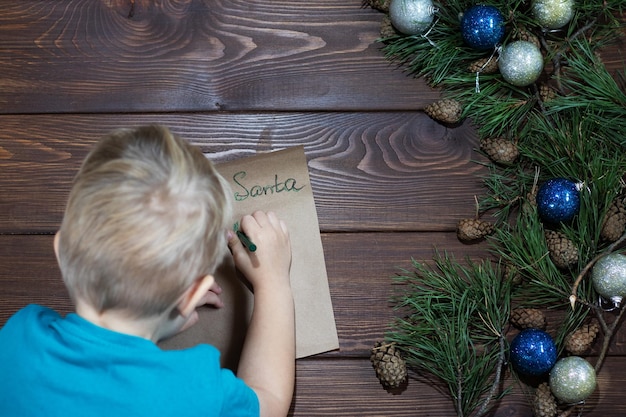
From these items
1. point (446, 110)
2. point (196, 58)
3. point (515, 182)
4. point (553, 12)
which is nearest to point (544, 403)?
point (515, 182)

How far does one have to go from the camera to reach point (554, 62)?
88 cm

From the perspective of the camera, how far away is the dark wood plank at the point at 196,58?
89 cm

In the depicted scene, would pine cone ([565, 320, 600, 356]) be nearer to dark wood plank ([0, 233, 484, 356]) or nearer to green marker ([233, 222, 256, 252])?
dark wood plank ([0, 233, 484, 356])

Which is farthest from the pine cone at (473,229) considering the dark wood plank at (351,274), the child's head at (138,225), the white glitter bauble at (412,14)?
the child's head at (138,225)

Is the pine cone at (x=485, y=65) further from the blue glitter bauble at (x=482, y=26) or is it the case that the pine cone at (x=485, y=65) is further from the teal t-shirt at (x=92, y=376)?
the teal t-shirt at (x=92, y=376)

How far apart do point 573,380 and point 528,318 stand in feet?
0.28

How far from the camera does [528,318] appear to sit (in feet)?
2.72

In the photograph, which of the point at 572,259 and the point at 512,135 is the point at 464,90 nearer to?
the point at 512,135

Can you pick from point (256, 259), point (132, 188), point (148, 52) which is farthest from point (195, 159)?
point (148, 52)

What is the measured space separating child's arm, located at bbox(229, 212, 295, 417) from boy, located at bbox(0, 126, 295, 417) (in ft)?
0.30

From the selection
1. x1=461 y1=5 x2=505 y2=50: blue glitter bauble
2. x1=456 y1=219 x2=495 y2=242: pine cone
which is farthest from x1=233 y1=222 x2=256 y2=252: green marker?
x1=461 y1=5 x2=505 y2=50: blue glitter bauble

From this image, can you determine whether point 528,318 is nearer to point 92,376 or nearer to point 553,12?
point 553,12

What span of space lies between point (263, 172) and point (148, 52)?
222 millimetres

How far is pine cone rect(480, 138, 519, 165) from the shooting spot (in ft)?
2.82
